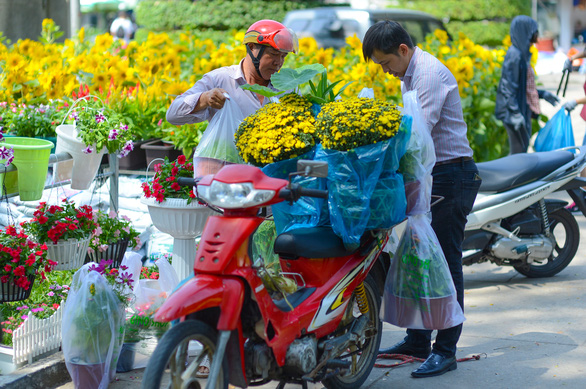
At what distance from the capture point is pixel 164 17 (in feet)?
62.3

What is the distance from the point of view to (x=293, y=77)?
12.1 feet

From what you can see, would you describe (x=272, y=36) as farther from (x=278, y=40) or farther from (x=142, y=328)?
(x=142, y=328)

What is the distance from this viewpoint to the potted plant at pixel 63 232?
4215 mm

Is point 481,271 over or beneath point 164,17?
beneath

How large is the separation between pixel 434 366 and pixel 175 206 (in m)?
1.64

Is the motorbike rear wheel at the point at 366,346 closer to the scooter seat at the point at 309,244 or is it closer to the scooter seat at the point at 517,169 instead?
the scooter seat at the point at 309,244

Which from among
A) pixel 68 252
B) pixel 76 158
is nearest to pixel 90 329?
pixel 68 252

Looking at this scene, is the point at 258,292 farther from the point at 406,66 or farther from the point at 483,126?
the point at 483,126

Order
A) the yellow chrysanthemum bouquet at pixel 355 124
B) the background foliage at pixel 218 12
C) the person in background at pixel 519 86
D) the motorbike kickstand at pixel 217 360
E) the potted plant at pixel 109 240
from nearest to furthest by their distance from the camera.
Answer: the motorbike kickstand at pixel 217 360 → the yellow chrysanthemum bouquet at pixel 355 124 → the potted plant at pixel 109 240 → the person in background at pixel 519 86 → the background foliage at pixel 218 12

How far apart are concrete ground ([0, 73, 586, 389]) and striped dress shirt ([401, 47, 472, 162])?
1162mm

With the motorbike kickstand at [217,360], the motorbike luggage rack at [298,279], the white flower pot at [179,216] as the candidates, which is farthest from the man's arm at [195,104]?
the motorbike kickstand at [217,360]

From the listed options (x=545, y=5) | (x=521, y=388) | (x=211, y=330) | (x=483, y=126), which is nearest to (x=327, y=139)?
(x=211, y=330)

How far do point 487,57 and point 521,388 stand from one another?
5877 mm

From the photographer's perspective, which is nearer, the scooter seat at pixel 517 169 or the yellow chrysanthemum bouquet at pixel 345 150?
the yellow chrysanthemum bouquet at pixel 345 150
